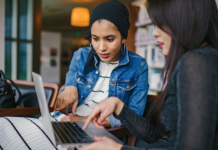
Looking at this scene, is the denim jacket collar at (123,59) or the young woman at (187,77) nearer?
the young woman at (187,77)

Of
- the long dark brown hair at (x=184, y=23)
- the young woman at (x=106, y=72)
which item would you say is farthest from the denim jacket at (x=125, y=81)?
the long dark brown hair at (x=184, y=23)

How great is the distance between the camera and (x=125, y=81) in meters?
1.27

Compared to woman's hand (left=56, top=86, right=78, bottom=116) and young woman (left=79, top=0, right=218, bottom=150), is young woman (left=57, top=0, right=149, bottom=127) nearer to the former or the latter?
woman's hand (left=56, top=86, right=78, bottom=116)

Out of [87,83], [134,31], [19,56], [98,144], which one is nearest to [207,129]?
[98,144]

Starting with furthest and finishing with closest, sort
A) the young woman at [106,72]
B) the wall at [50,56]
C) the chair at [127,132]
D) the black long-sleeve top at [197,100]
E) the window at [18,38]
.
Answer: the wall at [50,56] → the window at [18,38] → the young woman at [106,72] → the chair at [127,132] → the black long-sleeve top at [197,100]

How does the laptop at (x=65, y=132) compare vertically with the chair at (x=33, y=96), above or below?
above

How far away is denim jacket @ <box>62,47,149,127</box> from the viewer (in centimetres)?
123

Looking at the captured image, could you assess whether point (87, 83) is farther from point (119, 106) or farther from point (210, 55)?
point (210, 55)

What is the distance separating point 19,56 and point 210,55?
4.35 metres

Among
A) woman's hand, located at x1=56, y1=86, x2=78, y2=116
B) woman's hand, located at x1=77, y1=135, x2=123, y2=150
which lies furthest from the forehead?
woman's hand, located at x1=77, y1=135, x2=123, y2=150

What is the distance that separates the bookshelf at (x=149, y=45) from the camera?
335 cm

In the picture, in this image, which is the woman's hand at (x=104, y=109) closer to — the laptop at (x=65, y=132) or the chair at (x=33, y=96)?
the laptop at (x=65, y=132)

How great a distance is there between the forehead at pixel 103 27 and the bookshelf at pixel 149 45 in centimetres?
228

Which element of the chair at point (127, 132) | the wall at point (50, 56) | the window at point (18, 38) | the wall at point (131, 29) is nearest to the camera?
the chair at point (127, 132)
